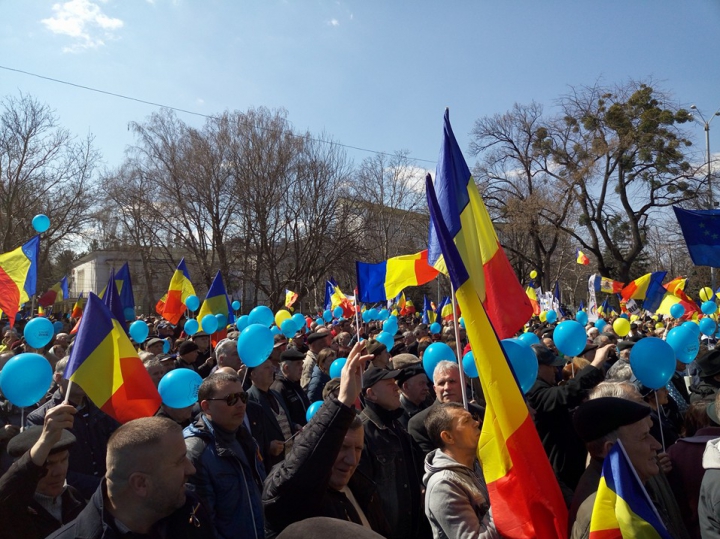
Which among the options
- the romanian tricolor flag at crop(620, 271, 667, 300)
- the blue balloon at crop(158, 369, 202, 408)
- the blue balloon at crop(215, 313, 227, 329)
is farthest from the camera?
the romanian tricolor flag at crop(620, 271, 667, 300)

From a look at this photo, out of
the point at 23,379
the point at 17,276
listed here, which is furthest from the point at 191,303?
the point at 23,379

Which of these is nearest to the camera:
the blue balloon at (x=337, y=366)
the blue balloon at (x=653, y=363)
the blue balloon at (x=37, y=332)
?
the blue balloon at (x=653, y=363)

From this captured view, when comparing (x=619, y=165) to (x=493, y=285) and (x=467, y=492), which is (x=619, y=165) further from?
(x=467, y=492)

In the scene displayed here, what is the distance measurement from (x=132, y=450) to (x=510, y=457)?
1730 mm

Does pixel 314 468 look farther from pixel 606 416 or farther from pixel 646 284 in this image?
pixel 646 284

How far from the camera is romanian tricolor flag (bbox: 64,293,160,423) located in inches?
158

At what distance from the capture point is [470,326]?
10.6ft

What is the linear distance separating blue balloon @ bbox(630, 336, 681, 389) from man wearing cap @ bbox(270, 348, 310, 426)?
3.13 meters

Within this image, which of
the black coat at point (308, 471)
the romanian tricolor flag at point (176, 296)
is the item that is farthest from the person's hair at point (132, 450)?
the romanian tricolor flag at point (176, 296)

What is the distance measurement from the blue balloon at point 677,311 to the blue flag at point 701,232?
19.2 ft

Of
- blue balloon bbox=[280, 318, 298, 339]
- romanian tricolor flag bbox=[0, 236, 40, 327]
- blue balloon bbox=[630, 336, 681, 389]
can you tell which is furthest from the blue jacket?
blue balloon bbox=[280, 318, 298, 339]

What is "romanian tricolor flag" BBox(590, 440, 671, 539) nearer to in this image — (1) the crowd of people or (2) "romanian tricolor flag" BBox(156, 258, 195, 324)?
(1) the crowd of people

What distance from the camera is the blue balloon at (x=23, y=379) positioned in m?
4.09

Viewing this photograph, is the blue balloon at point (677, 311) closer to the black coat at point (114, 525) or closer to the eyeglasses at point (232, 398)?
the eyeglasses at point (232, 398)
